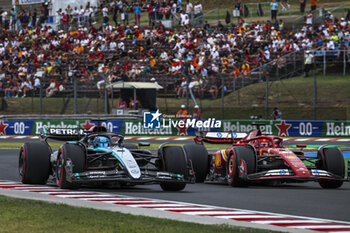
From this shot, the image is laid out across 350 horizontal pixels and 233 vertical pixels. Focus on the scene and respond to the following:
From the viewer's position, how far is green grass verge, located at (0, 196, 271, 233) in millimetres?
8445

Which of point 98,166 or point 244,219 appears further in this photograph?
point 98,166

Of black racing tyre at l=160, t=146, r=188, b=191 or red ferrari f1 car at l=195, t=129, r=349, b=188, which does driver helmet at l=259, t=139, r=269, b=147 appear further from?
black racing tyre at l=160, t=146, r=188, b=191

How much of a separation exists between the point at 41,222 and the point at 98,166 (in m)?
5.08

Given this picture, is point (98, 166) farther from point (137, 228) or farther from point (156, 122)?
point (156, 122)

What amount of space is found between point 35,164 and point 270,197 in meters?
4.66

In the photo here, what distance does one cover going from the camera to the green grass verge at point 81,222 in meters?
8.45

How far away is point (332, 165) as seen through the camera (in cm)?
1505

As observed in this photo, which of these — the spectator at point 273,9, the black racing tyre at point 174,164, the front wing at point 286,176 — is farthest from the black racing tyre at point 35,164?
the spectator at point 273,9

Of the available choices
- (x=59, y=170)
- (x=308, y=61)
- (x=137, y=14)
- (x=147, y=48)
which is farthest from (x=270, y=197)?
(x=137, y=14)

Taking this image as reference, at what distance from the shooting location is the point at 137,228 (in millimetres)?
8523

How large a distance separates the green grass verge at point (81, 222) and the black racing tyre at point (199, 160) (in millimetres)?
5965

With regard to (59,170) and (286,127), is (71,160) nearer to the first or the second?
(59,170)

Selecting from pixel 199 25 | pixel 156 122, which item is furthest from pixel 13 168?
pixel 199 25

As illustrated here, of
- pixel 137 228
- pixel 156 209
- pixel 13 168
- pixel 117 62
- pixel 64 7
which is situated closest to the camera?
pixel 137 228
